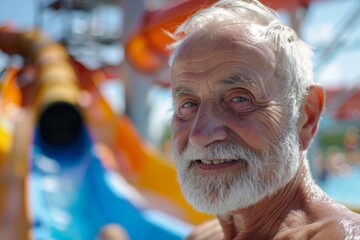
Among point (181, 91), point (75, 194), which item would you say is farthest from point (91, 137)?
point (181, 91)

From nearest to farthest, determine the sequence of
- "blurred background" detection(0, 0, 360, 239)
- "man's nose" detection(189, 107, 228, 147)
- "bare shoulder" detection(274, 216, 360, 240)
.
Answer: "bare shoulder" detection(274, 216, 360, 240) → "man's nose" detection(189, 107, 228, 147) → "blurred background" detection(0, 0, 360, 239)

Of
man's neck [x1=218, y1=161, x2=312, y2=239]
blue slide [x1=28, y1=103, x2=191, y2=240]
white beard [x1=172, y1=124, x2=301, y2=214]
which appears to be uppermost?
blue slide [x1=28, y1=103, x2=191, y2=240]

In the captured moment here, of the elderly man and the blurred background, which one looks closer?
the elderly man

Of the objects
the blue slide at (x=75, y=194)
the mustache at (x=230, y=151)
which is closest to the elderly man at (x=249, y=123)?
the mustache at (x=230, y=151)

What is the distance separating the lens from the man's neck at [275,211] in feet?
3.15

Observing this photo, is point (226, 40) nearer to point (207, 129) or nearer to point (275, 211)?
point (207, 129)

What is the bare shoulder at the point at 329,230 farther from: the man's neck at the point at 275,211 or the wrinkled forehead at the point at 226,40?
the wrinkled forehead at the point at 226,40

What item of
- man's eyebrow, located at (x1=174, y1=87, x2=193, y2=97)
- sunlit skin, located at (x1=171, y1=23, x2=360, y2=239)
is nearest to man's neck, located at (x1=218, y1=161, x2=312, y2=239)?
sunlit skin, located at (x1=171, y1=23, x2=360, y2=239)

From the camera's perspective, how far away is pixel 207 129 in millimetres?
918

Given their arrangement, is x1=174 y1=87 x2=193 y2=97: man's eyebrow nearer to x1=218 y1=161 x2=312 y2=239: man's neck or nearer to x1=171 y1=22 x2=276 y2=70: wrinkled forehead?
x1=171 y1=22 x2=276 y2=70: wrinkled forehead

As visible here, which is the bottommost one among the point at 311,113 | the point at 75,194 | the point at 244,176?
the point at 244,176

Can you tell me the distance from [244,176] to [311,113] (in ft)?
0.67

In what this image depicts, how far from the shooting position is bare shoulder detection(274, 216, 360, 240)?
0.81 meters

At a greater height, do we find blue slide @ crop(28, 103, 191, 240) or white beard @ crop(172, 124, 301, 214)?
blue slide @ crop(28, 103, 191, 240)
